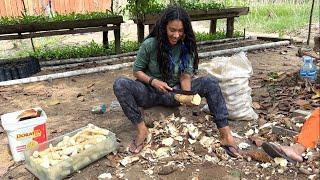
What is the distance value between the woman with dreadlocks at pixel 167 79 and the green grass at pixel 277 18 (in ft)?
26.6

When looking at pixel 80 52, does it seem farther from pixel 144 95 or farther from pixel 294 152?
pixel 294 152

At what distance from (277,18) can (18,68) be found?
9.75 m

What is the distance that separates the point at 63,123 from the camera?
4.43m

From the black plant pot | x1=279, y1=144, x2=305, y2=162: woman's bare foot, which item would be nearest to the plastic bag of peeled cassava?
x1=279, y1=144, x2=305, y2=162: woman's bare foot

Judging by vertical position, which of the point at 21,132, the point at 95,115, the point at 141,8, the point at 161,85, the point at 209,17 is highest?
the point at 141,8

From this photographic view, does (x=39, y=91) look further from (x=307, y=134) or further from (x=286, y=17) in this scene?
(x=286, y=17)

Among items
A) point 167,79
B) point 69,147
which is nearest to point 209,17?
point 167,79

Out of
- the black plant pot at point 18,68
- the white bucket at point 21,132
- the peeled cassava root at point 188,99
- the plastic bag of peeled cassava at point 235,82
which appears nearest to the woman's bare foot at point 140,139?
the peeled cassava root at point 188,99

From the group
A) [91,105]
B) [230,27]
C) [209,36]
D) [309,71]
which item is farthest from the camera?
[230,27]

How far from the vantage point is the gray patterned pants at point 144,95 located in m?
3.53

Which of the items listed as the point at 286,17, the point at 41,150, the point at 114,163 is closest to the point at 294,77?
the point at 114,163

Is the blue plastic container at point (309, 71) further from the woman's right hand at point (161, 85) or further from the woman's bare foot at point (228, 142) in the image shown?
the woman's right hand at point (161, 85)

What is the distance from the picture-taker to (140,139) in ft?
11.8

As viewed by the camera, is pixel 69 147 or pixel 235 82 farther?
pixel 235 82
